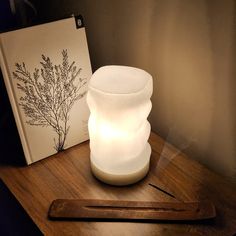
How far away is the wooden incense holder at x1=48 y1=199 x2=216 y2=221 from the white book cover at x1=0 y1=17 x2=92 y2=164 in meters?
0.21

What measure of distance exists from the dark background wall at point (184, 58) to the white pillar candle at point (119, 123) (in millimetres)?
126

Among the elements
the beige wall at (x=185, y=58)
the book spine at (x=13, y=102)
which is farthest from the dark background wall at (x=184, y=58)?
the book spine at (x=13, y=102)

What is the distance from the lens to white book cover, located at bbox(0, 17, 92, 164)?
86cm

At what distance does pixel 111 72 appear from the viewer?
871mm

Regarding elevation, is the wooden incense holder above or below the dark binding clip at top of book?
below

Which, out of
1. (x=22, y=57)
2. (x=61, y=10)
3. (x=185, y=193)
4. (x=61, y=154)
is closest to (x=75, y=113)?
(x=61, y=154)

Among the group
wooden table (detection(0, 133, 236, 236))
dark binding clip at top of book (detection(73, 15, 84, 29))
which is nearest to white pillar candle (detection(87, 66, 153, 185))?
wooden table (detection(0, 133, 236, 236))

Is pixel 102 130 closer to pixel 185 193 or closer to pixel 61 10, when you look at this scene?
pixel 185 193

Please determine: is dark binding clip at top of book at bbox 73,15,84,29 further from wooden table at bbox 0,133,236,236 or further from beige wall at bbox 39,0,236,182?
wooden table at bbox 0,133,236,236

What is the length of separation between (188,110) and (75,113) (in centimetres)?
32

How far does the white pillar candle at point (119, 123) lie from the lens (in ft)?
2.61

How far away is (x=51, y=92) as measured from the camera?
36.8 inches

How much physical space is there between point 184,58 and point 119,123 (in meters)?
0.25

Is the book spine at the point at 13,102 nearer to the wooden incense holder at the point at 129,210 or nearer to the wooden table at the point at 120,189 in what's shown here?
the wooden table at the point at 120,189
